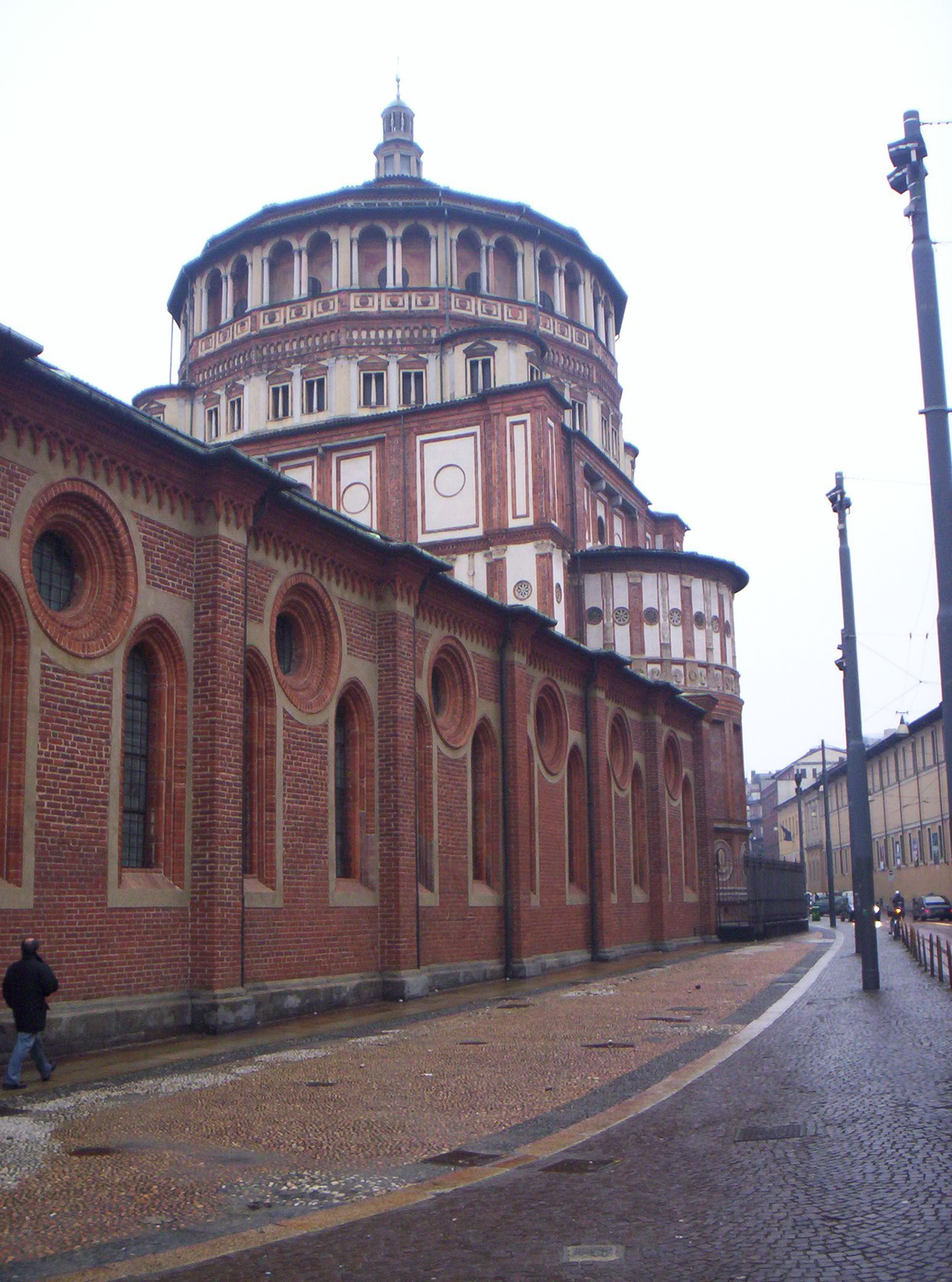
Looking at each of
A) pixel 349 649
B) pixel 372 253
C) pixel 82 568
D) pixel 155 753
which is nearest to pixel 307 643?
pixel 349 649

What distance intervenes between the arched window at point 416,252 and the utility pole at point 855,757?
27635mm

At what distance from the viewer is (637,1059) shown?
13.0 metres

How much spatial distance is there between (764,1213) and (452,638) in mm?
17908

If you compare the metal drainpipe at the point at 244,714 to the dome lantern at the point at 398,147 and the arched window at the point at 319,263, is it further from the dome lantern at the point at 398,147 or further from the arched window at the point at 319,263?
the dome lantern at the point at 398,147

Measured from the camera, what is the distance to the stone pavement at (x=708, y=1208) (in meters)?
5.91

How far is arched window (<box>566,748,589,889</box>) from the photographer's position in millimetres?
30562

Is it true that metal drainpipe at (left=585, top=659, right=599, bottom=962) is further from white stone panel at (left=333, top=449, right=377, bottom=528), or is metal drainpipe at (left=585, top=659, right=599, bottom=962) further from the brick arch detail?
white stone panel at (left=333, top=449, right=377, bottom=528)

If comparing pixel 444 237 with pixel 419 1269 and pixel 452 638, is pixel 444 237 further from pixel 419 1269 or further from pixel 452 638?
pixel 419 1269

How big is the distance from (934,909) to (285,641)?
47.6 metres

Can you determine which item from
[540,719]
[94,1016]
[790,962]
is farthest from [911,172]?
[790,962]

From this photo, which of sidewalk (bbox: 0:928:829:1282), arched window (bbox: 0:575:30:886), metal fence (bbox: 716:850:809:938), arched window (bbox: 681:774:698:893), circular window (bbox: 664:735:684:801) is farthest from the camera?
metal fence (bbox: 716:850:809:938)

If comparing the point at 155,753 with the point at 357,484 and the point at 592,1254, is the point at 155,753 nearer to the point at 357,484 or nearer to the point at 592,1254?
the point at 592,1254

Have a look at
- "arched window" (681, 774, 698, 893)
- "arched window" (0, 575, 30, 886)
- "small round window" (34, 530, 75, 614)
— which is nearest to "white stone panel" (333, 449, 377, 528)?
"arched window" (681, 774, 698, 893)

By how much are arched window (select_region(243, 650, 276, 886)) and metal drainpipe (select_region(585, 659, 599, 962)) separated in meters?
13.8
